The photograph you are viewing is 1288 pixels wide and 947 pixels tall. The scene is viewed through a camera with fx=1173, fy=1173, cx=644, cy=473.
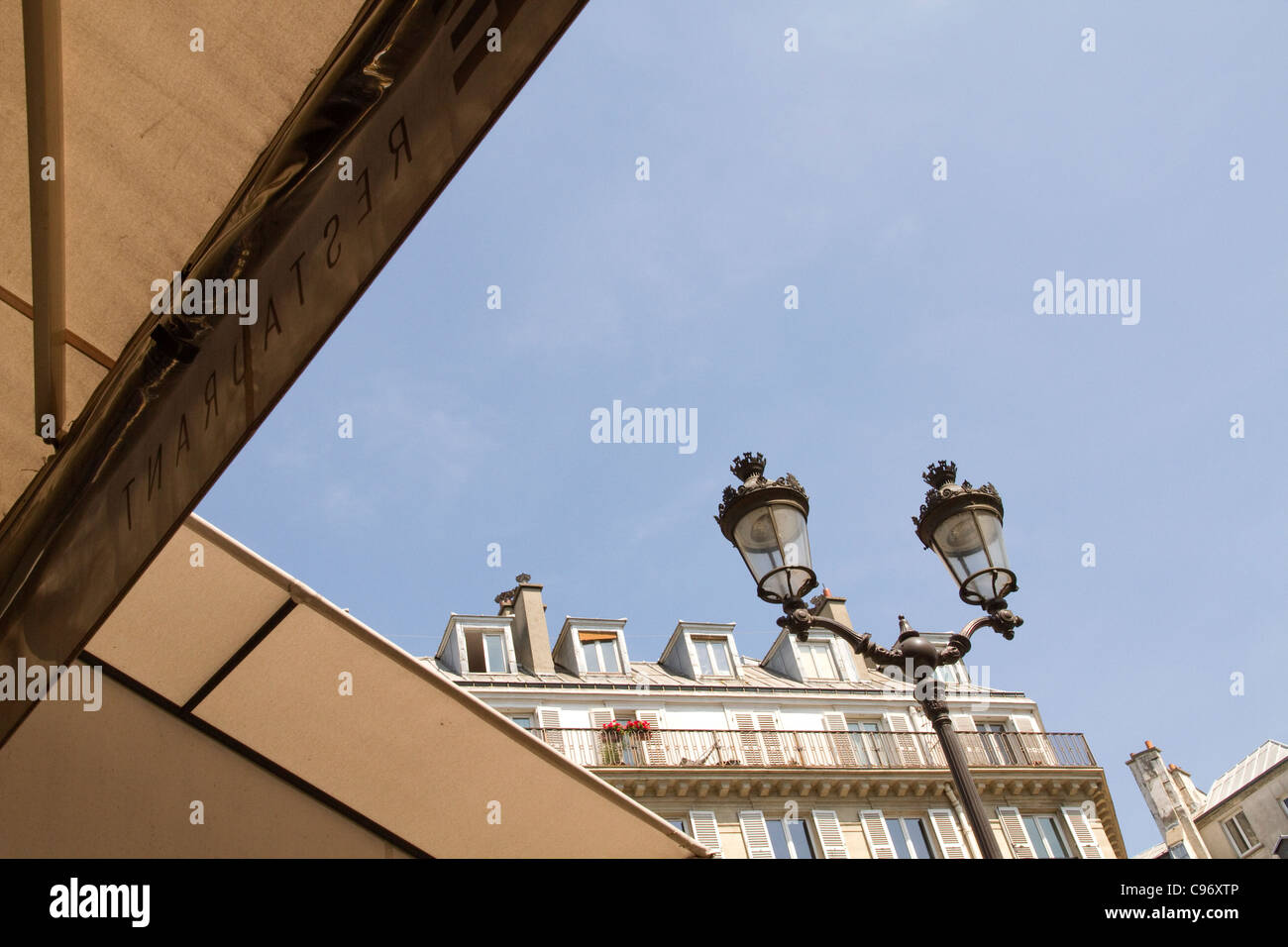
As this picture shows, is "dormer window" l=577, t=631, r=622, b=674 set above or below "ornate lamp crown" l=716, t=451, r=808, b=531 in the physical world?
above

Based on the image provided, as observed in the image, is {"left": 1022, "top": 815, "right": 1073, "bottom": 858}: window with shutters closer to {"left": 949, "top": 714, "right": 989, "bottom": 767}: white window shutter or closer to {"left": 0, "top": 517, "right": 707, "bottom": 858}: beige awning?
{"left": 949, "top": 714, "right": 989, "bottom": 767}: white window shutter

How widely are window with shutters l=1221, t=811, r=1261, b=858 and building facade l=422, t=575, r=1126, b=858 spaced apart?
653 inches

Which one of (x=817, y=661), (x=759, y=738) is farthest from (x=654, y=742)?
(x=817, y=661)

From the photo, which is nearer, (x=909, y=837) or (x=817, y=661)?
(x=909, y=837)

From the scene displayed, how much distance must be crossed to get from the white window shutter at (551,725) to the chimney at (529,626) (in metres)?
Answer: 1.96

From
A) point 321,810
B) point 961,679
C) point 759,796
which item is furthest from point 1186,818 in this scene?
point 321,810

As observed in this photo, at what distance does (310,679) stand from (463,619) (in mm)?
26374

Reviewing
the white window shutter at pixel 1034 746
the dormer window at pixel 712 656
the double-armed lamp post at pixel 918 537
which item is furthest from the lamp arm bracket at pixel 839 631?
the white window shutter at pixel 1034 746

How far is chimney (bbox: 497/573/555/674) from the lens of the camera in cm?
3016

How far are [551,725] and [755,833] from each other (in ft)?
17.6

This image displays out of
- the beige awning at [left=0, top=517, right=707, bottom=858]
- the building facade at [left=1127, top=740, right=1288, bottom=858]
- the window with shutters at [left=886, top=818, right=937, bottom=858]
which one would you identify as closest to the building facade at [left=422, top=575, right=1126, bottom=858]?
the window with shutters at [left=886, top=818, right=937, bottom=858]

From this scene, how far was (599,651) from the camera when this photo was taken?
103 feet

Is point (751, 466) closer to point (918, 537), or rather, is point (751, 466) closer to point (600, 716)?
point (918, 537)
